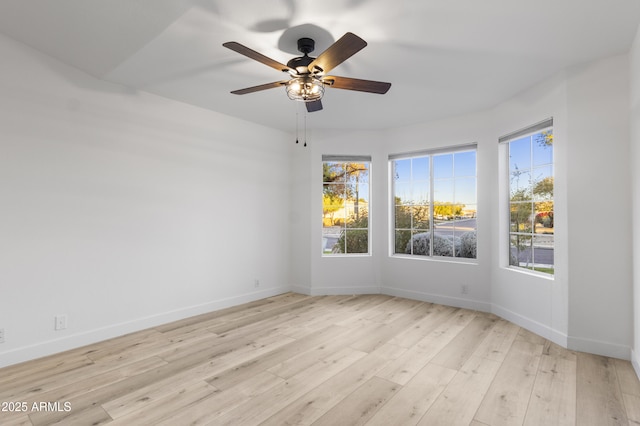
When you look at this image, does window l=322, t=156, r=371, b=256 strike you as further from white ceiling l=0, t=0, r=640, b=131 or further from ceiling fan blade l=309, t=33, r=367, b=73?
ceiling fan blade l=309, t=33, r=367, b=73

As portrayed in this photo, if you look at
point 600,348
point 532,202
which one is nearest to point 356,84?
point 532,202

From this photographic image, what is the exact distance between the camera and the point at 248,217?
4.89 meters

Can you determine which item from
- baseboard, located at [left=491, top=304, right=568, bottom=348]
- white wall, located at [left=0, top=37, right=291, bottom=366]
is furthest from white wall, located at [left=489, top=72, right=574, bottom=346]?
white wall, located at [left=0, top=37, right=291, bottom=366]

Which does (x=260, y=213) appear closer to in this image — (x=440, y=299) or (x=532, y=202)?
(x=440, y=299)

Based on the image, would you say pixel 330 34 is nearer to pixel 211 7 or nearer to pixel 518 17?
pixel 211 7

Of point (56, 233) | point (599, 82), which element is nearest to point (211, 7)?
point (56, 233)

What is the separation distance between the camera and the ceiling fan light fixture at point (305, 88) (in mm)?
2594

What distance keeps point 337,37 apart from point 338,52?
0.50 meters

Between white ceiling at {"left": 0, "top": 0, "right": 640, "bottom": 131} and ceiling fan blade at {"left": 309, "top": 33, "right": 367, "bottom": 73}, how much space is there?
30 centimetres

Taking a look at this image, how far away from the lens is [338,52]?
2188mm

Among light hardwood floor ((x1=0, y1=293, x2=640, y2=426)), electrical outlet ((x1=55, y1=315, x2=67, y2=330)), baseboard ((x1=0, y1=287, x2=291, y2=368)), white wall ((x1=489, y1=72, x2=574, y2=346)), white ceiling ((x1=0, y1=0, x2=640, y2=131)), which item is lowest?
light hardwood floor ((x1=0, y1=293, x2=640, y2=426))

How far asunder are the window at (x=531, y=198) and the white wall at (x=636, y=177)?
28.6 inches

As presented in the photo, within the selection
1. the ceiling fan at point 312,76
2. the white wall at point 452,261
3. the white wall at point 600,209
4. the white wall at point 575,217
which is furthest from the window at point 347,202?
the white wall at point 600,209

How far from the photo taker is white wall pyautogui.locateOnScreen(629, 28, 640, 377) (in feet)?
8.64
